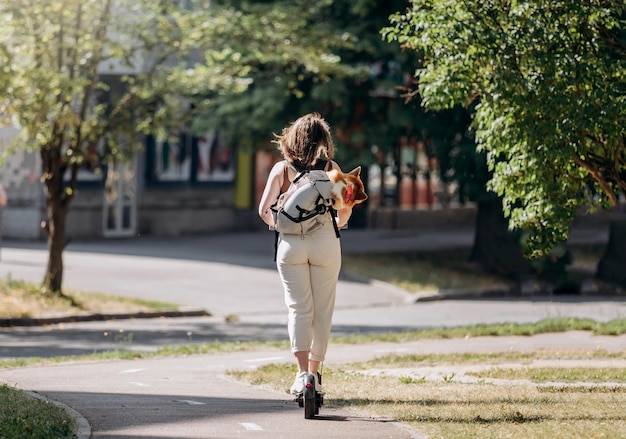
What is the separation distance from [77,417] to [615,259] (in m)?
19.7

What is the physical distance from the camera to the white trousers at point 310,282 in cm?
813

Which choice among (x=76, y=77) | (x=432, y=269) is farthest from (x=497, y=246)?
(x=76, y=77)

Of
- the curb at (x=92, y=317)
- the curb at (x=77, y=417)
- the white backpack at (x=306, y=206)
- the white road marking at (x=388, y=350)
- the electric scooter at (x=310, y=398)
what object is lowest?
the curb at (x=92, y=317)

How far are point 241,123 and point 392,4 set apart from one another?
4.12m

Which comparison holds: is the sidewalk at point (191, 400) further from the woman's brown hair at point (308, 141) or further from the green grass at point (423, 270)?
the green grass at point (423, 270)

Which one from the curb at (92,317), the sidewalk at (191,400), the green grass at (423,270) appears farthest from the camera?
the green grass at (423,270)

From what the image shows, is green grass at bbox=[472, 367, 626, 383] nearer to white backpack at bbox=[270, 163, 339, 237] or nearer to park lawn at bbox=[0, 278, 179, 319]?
white backpack at bbox=[270, 163, 339, 237]

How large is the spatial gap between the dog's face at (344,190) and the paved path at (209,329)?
1281mm

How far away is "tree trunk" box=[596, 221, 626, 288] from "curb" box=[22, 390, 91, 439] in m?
18.5

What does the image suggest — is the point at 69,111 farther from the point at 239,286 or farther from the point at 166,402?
the point at 166,402

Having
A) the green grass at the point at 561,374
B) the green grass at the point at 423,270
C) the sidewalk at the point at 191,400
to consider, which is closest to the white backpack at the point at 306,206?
the sidewalk at the point at 191,400

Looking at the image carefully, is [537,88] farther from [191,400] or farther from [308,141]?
[191,400]

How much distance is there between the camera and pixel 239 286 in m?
23.7

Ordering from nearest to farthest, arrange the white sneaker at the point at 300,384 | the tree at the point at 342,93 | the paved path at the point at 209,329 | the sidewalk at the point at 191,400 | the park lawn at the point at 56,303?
the sidewalk at the point at 191,400, the paved path at the point at 209,329, the white sneaker at the point at 300,384, the park lawn at the point at 56,303, the tree at the point at 342,93
